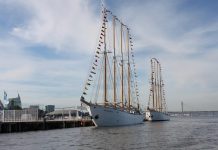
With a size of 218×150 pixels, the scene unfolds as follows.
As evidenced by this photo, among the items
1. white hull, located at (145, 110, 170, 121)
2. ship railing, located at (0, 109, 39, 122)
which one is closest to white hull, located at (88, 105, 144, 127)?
ship railing, located at (0, 109, 39, 122)

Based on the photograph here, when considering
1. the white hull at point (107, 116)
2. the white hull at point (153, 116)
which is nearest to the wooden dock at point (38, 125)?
the white hull at point (107, 116)

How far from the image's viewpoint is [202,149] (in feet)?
144

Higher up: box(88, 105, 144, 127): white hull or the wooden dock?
box(88, 105, 144, 127): white hull

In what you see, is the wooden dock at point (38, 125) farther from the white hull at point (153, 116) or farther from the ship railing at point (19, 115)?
the white hull at point (153, 116)

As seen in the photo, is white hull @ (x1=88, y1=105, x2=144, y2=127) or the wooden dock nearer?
the wooden dock

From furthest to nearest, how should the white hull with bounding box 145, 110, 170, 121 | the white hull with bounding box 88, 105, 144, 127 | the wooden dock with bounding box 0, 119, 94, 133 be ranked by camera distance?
the white hull with bounding box 145, 110, 170, 121 < the white hull with bounding box 88, 105, 144, 127 < the wooden dock with bounding box 0, 119, 94, 133

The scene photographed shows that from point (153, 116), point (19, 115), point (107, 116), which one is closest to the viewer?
point (19, 115)

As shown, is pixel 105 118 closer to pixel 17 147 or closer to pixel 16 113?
pixel 16 113

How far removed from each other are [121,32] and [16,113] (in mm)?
44587

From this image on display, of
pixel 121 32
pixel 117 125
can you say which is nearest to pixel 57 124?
pixel 117 125

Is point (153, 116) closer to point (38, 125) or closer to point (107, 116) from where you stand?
point (107, 116)

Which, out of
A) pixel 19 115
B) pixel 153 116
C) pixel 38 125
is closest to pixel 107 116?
pixel 38 125

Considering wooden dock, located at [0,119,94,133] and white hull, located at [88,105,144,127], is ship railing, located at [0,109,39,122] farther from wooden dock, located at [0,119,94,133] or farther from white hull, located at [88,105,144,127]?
white hull, located at [88,105,144,127]

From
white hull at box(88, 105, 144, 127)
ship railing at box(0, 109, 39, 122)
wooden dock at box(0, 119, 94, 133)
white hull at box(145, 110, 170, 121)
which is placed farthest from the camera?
white hull at box(145, 110, 170, 121)
